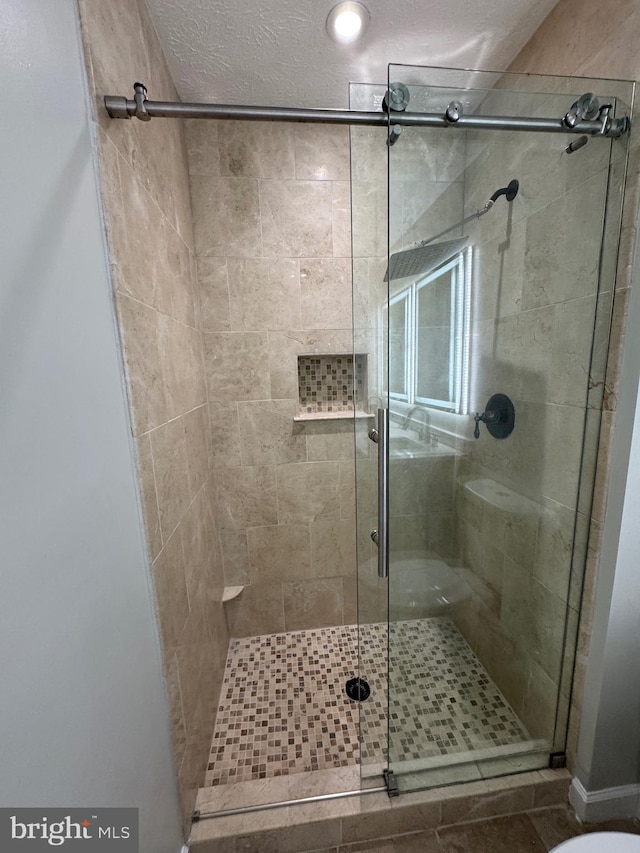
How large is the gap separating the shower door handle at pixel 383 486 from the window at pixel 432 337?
0.13 meters

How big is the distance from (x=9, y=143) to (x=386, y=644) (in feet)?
5.75

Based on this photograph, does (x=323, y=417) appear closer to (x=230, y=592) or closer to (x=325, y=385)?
(x=325, y=385)

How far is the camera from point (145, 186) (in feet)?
3.08

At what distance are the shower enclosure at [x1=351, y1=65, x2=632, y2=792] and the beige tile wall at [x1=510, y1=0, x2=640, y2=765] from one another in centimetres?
3

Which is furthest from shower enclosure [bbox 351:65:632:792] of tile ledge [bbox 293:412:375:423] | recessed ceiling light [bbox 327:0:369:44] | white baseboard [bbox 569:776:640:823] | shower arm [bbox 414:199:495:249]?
tile ledge [bbox 293:412:375:423]


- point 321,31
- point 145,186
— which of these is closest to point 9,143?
point 145,186

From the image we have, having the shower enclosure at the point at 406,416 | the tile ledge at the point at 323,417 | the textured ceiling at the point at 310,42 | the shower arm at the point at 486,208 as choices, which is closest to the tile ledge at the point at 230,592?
the shower enclosure at the point at 406,416

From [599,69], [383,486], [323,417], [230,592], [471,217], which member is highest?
[599,69]

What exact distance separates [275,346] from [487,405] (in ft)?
3.44

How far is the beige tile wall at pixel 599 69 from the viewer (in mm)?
880

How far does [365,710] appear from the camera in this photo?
1346 millimetres

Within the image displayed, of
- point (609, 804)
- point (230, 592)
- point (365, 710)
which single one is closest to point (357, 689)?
point (365, 710)

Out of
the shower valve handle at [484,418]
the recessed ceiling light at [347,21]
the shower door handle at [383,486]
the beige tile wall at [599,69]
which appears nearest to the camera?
the beige tile wall at [599,69]

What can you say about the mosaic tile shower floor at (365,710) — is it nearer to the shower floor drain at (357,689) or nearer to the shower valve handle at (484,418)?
the shower floor drain at (357,689)
